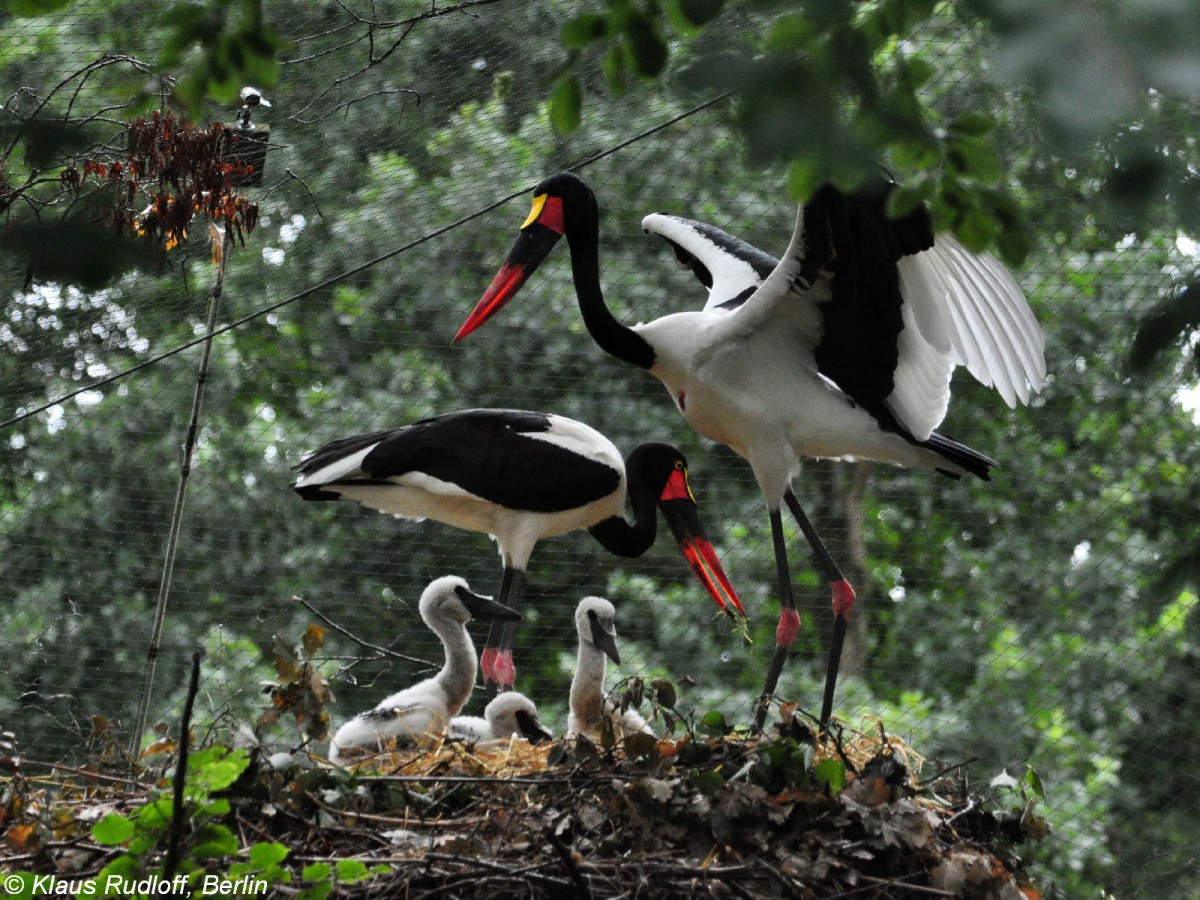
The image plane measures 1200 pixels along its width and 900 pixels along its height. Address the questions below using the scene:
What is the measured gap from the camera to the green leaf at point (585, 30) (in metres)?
1.03

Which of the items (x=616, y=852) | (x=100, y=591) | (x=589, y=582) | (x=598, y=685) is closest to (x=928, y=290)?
(x=598, y=685)

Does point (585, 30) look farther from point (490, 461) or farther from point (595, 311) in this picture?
point (490, 461)

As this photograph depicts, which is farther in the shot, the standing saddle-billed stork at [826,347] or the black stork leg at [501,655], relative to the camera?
the black stork leg at [501,655]

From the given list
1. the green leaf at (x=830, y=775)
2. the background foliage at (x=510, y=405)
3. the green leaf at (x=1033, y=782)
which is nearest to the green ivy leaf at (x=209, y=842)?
the green leaf at (x=830, y=775)

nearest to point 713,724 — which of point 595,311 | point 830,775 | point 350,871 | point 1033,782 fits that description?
point 830,775

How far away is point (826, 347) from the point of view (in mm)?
3070

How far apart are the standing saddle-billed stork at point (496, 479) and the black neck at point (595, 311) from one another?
44 cm

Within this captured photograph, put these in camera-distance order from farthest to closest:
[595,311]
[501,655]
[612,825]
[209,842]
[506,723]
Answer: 1. [501,655]
2. [595,311]
3. [506,723]
4. [612,825]
5. [209,842]

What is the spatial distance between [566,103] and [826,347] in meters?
2.02

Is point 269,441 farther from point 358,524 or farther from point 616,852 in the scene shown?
point 616,852

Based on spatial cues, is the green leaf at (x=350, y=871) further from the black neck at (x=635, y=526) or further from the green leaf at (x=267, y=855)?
the black neck at (x=635, y=526)

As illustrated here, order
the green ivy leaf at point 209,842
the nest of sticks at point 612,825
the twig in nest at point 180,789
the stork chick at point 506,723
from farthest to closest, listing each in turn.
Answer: the stork chick at point 506,723 → the nest of sticks at point 612,825 → the green ivy leaf at point 209,842 → the twig in nest at point 180,789

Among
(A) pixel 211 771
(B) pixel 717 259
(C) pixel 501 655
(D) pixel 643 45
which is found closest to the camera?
(D) pixel 643 45

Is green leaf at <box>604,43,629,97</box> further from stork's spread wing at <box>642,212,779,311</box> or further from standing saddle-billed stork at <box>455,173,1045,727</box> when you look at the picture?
stork's spread wing at <box>642,212,779,311</box>
